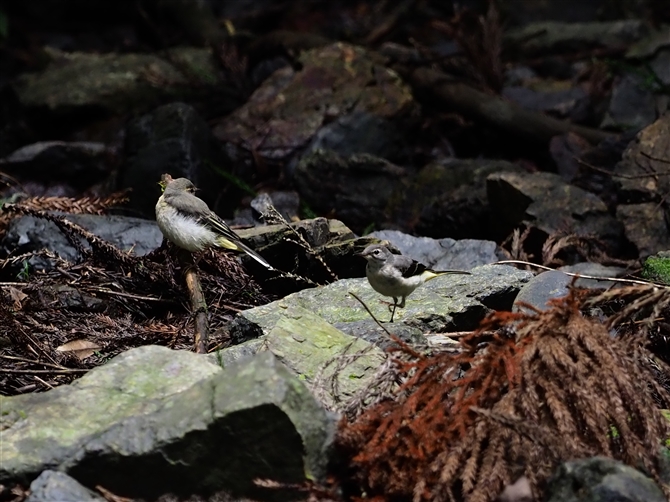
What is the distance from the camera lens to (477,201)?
28.1ft

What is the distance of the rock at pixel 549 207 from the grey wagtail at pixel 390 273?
2.81 m

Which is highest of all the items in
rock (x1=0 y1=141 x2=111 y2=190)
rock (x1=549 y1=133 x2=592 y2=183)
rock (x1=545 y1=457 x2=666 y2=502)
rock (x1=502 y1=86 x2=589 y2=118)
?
rock (x1=545 y1=457 x2=666 y2=502)

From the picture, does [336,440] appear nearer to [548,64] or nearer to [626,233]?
[626,233]

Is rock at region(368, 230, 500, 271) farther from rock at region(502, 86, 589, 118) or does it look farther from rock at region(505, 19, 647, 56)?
rock at region(505, 19, 647, 56)

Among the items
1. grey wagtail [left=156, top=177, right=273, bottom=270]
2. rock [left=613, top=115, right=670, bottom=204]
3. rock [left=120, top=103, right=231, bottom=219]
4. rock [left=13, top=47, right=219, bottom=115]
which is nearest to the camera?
grey wagtail [left=156, top=177, right=273, bottom=270]

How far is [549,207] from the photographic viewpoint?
7855mm

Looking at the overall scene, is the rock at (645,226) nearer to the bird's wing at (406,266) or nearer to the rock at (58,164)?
the bird's wing at (406,266)

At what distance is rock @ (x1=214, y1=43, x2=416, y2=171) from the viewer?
1066 cm

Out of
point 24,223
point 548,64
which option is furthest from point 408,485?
point 548,64

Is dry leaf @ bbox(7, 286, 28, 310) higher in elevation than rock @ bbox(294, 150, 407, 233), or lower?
higher

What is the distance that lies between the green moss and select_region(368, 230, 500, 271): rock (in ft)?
4.45

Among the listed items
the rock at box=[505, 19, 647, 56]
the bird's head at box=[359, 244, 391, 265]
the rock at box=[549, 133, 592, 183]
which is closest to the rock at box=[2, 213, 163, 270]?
the bird's head at box=[359, 244, 391, 265]

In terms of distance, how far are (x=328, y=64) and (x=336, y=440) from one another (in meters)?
9.12

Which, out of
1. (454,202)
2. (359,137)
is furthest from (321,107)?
(454,202)
